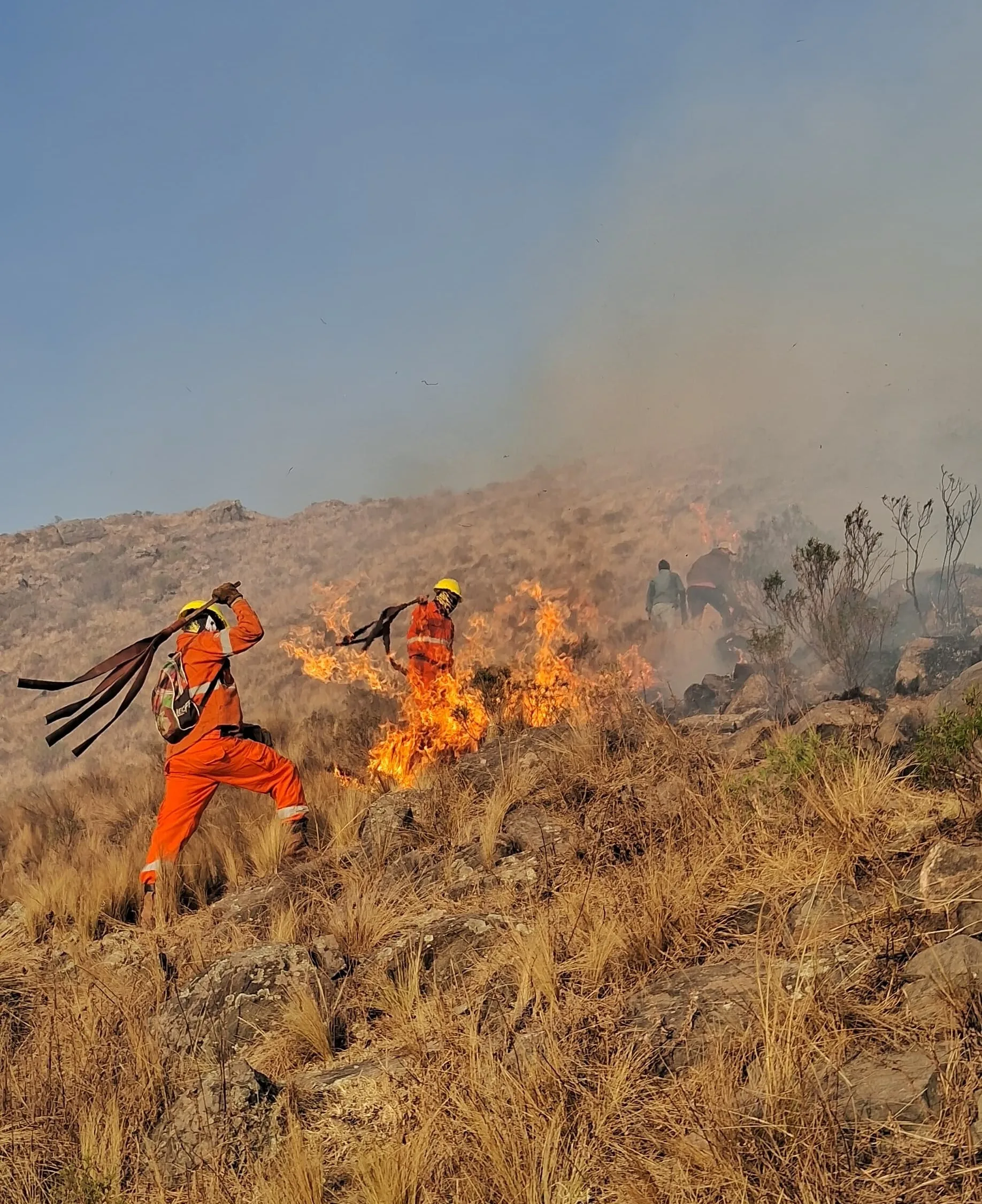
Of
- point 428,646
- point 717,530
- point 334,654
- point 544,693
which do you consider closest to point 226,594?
point 428,646

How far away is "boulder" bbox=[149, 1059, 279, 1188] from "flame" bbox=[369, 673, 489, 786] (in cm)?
464

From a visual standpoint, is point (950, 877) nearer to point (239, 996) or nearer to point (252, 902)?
point (239, 996)

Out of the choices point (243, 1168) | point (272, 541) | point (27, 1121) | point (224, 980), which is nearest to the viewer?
point (243, 1168)

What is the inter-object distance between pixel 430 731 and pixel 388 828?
2389 millimetres

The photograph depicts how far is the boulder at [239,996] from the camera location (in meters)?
3.84

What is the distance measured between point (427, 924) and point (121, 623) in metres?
33.1

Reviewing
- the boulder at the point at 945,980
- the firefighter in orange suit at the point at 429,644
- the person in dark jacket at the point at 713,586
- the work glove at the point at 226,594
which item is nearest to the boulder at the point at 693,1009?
the boulder at the point at 945,980

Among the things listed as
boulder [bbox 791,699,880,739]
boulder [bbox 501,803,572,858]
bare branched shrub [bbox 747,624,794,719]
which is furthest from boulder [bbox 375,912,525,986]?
bare branched shrub [bbox 747,624,794,719]

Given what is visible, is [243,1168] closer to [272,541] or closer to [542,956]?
[542,956]

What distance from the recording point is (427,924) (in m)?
4.79

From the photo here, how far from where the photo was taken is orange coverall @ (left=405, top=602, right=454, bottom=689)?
9.19 m

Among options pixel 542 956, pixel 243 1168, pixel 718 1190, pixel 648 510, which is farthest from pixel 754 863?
pixel 648 510

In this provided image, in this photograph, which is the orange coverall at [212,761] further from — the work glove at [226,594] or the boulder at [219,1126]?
the boulder at [219,1126]

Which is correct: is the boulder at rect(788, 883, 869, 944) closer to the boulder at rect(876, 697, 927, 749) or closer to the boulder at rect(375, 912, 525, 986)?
the boulder at rect(375, 912, 525, 986)
